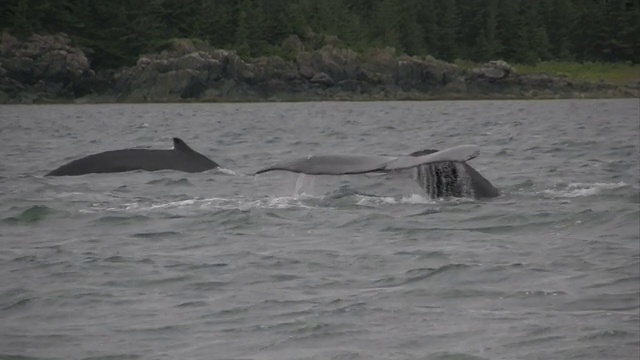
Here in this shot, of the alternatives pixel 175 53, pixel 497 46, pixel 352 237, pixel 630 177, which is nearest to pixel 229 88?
pixel 175 53

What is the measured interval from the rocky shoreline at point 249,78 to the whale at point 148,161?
56.6 metres

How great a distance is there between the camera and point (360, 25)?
98188mm

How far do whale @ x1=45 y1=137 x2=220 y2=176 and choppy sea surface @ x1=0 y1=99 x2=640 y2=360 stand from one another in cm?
18

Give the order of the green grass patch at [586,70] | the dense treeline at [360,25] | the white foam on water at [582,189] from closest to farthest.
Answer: the white foam on water at [582,189] < the dense treeline at [360,25] < the green grass patch at [586,70]

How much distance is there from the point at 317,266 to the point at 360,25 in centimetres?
8786

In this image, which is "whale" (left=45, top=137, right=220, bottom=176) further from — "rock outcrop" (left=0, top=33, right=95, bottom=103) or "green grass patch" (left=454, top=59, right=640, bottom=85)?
"green grass patch" (left=454, top=59, right=640, bottom=85)

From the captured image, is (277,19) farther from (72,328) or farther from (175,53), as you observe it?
(72,328)

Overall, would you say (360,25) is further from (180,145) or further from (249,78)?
(180,145)

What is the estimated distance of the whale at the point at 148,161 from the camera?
18.0m

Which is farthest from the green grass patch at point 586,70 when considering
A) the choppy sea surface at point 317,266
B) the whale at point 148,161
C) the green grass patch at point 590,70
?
the whale at point 148,161

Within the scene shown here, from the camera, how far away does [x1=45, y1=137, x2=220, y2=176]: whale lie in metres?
18.0

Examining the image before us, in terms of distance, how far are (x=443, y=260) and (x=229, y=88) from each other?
2624 inches

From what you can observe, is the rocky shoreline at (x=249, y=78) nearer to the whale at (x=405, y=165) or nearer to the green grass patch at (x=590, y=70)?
the green grass patch at (x=590, y=70)

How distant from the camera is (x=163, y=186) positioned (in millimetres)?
17844
